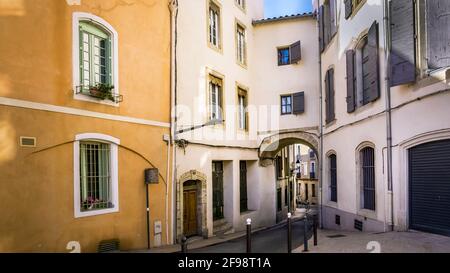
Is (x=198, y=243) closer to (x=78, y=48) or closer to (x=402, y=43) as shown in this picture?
(x=78, y=48)

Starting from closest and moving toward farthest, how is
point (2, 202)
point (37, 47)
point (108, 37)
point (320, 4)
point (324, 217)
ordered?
point (2, 202)
point (37, 47)
point (108, 37)
point (324, 217)
point (320, 4)

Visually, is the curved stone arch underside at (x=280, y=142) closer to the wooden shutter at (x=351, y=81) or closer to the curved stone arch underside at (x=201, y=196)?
the wooden shutter at (x=351, y=81)

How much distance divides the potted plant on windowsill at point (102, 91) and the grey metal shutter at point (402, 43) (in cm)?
706

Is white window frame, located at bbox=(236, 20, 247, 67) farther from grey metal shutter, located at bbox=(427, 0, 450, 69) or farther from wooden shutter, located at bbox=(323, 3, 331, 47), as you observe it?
grey metal shutter, located at bbox=(427, 0, 450, 69)

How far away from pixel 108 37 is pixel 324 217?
1080 cm

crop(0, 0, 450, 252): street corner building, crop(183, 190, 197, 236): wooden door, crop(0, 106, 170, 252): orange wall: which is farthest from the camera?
crop(183, 190, 197, 236): wooden door

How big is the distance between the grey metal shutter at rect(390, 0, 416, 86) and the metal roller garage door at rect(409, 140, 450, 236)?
5.62 ft

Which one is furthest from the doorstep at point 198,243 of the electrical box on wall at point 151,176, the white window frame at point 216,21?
the white window frame at point 216,21

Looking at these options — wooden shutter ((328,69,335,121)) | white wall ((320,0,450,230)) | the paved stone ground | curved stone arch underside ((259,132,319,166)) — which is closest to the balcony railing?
the paved stone ground

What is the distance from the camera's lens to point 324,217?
1487 centimetres

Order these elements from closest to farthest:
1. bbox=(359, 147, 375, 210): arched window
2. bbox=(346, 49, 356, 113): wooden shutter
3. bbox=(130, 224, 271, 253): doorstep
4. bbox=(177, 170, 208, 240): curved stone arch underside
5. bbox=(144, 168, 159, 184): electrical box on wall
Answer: bbox=(130, 224, 271, 253): doorstep → bbox=(144, 168, 159, 184): electrical box on wall → bbox=(359, 147, 375, 210): arched window → bbox=(177, 170, 208, 240): curved stone arch underside → bbox=(346, 49, 356, 113): wooden shutter

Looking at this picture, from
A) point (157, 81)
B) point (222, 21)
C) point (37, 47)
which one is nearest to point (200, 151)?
point (157, 81)

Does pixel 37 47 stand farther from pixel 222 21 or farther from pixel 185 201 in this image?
pixel 222 21

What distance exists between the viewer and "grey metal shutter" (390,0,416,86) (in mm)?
8344
